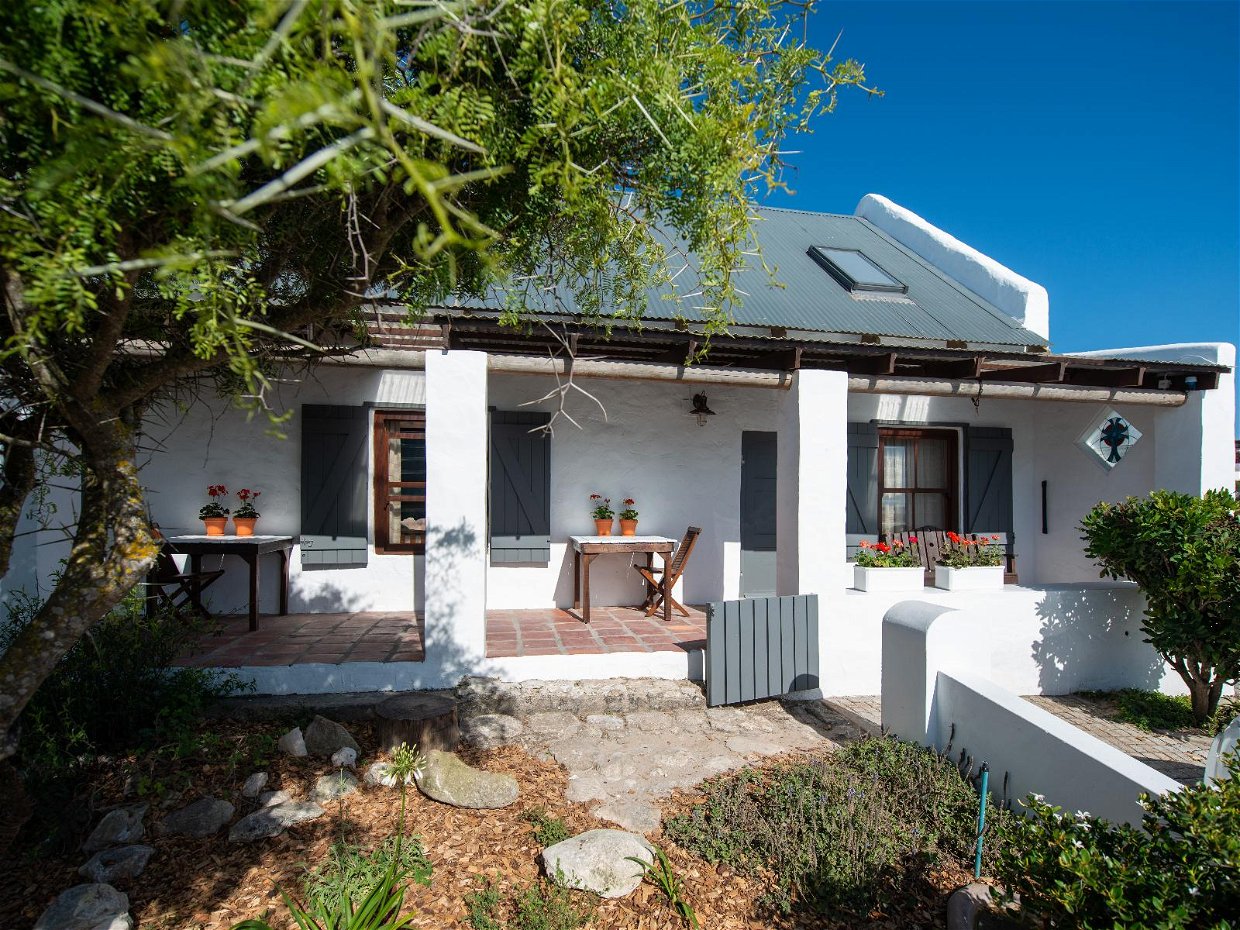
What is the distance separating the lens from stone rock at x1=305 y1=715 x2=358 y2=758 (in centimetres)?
406

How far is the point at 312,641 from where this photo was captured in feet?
18.4

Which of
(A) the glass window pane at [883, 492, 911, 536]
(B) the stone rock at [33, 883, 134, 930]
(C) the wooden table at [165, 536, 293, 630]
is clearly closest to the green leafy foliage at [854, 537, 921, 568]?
(A) the glass window pane at [883, 492, 911, 536]

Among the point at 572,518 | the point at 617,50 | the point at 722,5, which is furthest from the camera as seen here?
the point at 572,518

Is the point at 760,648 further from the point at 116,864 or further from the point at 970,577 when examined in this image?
the point at 116,864

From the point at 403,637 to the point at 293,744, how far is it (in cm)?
186

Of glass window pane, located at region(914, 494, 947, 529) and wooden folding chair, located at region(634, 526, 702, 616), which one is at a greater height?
glass window pane, located at region(914, 494, 947, 529)

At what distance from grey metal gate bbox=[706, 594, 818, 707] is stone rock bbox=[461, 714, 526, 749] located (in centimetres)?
157

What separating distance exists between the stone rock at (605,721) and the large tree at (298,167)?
3345 millimetres

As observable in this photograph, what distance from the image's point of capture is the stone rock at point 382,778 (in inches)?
148

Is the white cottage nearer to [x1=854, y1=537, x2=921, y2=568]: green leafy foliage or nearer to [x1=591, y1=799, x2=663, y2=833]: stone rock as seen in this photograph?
[x1=854, y1=537, x2=921, y2=568]: green leafy foliage

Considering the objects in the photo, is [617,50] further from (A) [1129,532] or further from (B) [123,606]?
(A) [1129,532]

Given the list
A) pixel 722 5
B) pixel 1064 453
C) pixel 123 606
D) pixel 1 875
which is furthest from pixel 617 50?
pixel 1064 453

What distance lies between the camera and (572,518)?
7398 mm

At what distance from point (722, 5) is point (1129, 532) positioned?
18.7 ft
